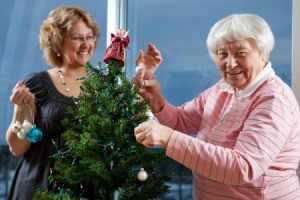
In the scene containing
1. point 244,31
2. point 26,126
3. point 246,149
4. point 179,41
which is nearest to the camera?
point 246,149

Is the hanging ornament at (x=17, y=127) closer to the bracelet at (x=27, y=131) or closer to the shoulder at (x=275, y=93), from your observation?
the bracelet at (x=27, y=131)

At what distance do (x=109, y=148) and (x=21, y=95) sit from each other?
514 mm

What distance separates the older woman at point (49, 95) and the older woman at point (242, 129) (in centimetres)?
35

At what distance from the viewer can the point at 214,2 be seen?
2.68 m

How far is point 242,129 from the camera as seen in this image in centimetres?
160

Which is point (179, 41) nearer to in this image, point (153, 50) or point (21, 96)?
point (153, 50)

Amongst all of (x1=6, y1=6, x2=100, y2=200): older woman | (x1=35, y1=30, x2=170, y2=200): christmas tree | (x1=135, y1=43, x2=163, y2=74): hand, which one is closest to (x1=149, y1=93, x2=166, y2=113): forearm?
(x1=135, y1=43, x2=163, y2=74): hand

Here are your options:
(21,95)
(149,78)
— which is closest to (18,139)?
(21,95)

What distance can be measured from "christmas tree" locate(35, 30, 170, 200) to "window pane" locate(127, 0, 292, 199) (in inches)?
42.5

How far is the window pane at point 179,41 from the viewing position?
108 inches

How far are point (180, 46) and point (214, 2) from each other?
1.09 feet

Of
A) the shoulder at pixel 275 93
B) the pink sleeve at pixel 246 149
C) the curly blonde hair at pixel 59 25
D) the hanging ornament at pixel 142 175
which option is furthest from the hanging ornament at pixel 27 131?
the shoulder at pixel 275 93

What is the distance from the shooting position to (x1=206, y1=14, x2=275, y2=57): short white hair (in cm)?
159

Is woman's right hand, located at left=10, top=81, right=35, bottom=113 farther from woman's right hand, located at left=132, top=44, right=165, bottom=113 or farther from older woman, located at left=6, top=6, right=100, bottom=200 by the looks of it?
woman's right hand, located at left=132, top=44, right=165, bottom=113
